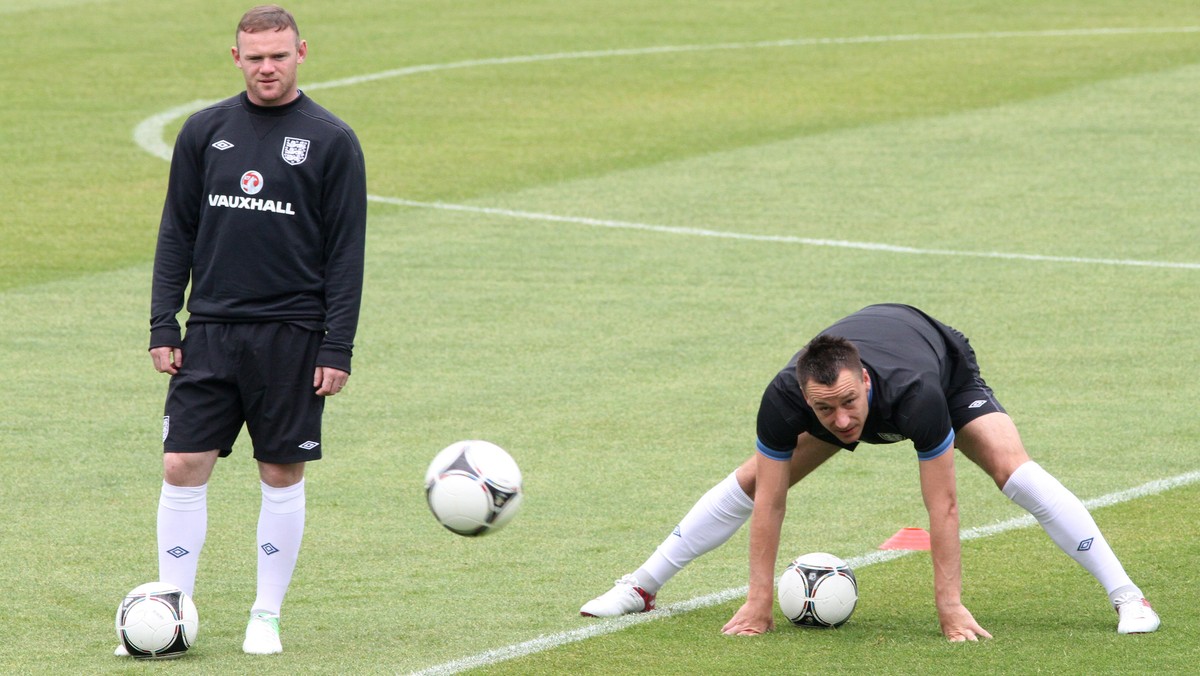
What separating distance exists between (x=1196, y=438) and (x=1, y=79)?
19485mm

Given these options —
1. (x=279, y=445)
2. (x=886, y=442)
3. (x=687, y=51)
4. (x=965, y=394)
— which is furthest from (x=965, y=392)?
(x=687, y=51)

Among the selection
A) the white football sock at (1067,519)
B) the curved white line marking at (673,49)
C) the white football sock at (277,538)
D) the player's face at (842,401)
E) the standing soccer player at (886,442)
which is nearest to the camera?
the player's face at (842,401)

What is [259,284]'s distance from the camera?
23.0 feet

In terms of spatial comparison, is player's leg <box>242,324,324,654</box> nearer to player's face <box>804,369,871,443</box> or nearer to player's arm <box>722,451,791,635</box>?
player's arm <box>722,451,791,635</box>

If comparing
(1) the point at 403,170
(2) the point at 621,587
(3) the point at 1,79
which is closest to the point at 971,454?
(2) the point at 621,587

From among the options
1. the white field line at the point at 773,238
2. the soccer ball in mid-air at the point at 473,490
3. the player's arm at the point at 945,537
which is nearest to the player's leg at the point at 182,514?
the soccer ball in mid-air at the point at 473,490

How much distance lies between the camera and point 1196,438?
34.3 feet

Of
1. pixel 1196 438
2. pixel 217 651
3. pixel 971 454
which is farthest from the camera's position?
pixel 1196 438

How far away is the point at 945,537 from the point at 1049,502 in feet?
1.90

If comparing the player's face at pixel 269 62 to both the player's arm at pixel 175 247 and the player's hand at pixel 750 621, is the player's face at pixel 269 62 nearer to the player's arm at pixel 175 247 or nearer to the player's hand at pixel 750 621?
the player's arm at pixel 175 247

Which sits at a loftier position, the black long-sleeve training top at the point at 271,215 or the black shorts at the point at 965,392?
the black long-sleeve training top at the point at 271,215

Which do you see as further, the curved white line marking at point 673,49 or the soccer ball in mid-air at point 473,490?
the curved white line marking at point 673,49

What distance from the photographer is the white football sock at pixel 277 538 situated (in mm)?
7176

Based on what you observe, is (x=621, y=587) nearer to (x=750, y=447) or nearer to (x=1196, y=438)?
(x=750, y=447)
